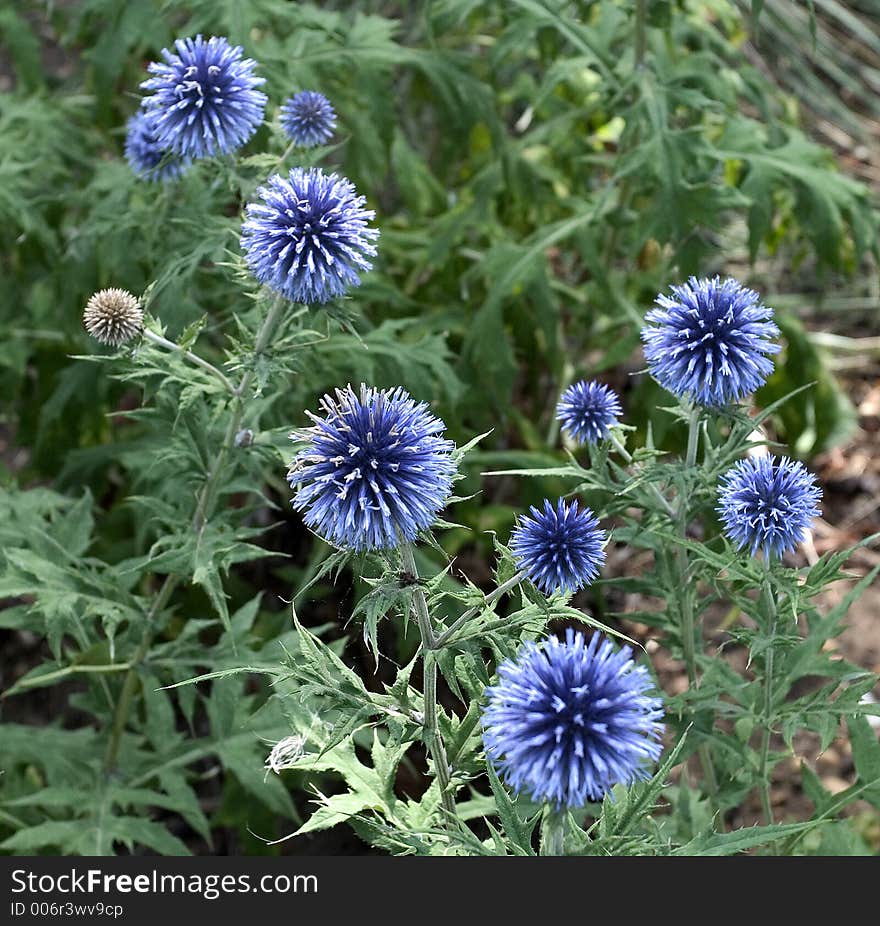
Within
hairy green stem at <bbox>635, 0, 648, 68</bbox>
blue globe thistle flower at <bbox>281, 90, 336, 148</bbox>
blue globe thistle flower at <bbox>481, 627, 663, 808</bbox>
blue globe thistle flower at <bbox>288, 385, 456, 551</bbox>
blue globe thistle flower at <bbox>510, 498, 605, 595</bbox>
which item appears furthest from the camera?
hairy green stem at <bbox>635, 0, 648, 68</bbox>

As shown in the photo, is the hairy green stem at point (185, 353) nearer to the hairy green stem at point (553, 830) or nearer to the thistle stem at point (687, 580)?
the thistle stem at point (687, 580)

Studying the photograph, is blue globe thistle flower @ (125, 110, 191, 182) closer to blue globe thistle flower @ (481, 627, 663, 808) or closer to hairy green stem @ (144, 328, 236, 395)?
hairy green stem @ (144, 328, 236, 395)

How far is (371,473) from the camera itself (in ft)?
5.25

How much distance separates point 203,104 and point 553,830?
146 cm

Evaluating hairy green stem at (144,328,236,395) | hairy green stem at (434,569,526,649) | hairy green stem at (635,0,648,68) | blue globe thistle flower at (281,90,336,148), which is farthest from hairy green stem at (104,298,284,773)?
hairy green stem at (635,0,648,68)

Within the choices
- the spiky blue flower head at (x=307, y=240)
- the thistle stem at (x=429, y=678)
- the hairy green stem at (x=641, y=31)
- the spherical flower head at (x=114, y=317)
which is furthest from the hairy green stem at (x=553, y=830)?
the hairy green stem at (x=641, y=31)

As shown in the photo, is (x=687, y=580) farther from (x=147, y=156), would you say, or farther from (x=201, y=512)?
(x=147, y=156)

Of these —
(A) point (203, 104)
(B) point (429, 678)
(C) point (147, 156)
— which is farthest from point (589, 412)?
(C) point (147, 156)

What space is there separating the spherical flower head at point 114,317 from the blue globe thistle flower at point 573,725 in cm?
95

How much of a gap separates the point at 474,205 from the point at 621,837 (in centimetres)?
238

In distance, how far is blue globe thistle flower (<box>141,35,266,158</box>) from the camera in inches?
88.7

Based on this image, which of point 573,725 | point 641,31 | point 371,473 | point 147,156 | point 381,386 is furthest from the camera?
point 641,31

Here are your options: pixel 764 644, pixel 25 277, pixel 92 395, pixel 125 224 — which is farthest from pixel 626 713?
pixel 25 277

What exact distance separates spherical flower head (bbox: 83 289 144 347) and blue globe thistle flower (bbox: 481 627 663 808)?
0.95 metres
